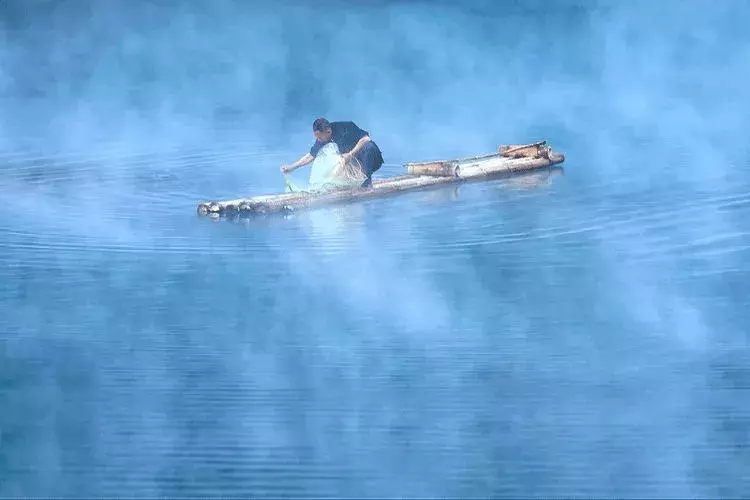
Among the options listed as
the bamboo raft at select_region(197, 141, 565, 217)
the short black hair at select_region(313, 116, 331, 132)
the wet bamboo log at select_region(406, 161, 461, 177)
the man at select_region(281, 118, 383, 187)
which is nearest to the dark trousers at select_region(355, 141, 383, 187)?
the man at select_region(281, 118, 383, 187)

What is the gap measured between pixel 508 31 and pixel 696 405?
466cm

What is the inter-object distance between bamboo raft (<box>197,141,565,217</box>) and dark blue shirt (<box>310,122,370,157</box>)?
19 cm

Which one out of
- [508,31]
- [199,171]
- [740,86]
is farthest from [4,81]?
[740,86]

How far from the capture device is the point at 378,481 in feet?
9.39

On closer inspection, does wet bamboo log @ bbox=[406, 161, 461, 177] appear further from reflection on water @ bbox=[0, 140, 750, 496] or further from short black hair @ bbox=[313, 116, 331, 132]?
short black hair @ bbox=[313, 116, 331, 132]

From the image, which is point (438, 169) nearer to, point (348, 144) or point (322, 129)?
point (348, 144)

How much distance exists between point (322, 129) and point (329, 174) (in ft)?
0.78

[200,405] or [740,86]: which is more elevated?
[740,86]

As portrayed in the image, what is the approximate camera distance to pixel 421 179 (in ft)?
18.4

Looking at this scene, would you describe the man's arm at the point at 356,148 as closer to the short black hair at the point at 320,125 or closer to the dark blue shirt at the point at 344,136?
the dark blue shirt at the point at 344,136

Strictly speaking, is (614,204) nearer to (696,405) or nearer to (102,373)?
(696,405)

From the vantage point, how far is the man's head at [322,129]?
16.6 ft

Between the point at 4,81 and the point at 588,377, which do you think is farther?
the point at 4,81

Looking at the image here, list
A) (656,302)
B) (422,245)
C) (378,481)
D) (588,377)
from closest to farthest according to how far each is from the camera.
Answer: (378,481)
(588,377)
(656,302)
(422,245)
